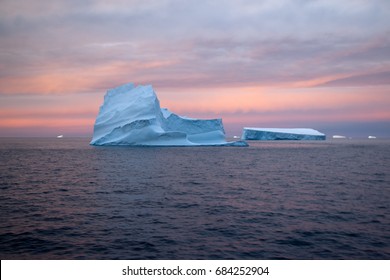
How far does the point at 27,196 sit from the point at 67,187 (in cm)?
296

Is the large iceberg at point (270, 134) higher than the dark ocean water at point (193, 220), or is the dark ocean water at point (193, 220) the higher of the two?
the large iceberg at point (270, 134)

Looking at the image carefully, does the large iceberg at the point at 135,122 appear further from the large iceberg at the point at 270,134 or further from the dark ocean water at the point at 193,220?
the large iceberg at the point at 270,134

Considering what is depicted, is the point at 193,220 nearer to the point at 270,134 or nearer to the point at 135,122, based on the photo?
the point at 135,122

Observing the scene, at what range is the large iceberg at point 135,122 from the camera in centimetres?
5434

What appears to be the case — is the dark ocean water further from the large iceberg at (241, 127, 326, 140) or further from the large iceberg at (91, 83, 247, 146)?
the large iceberg at (241, 127, 326, 140)

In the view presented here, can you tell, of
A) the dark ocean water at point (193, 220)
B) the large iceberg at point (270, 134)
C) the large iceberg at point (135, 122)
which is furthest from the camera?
the large iceberg at point (270, 134)

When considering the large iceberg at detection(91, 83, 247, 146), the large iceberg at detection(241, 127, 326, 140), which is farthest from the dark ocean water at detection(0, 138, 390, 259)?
the large iceberg at detection(241, 127, 326, 140)

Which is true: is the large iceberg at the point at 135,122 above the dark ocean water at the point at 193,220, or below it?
above

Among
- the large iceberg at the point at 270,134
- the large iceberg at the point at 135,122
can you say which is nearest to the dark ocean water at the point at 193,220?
the large iceberg at the point at 135,122

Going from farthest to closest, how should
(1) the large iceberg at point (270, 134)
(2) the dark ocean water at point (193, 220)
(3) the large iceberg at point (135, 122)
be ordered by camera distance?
(1) the large iceberg at point (270, 134) → (3) the large iceberg at point (135, 122) → (2) the dark ocean water at point (193, 220)

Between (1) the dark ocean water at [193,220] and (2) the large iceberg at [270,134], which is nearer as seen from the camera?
(1) the dark ocean water at [193,220]

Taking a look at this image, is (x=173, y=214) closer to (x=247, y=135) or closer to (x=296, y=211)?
(x=296, y=211)

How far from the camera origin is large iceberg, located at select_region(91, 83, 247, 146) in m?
54.3

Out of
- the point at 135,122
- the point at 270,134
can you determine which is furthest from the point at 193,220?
the point at 270,134
